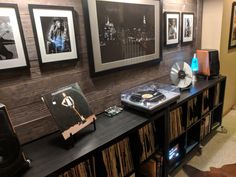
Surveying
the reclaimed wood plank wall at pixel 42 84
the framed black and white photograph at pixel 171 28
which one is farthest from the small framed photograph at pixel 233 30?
the reclaimed wood plank wall at pixel 42 84

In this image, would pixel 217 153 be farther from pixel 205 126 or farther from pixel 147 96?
pixel 147 96

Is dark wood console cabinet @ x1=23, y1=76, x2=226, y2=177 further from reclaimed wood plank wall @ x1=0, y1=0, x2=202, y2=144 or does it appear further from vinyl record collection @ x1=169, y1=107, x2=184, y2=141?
reclaimed wood plank wall @ x1=0, y1=0, x2=202, y2=144

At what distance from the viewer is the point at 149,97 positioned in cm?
158

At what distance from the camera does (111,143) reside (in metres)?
1.21

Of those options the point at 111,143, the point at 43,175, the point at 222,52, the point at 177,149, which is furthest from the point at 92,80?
the point at 222,52

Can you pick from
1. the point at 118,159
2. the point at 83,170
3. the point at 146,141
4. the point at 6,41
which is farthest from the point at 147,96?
the point at 6,41

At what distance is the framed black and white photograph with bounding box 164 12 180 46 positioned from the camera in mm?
2072

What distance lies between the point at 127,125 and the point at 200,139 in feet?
4.26

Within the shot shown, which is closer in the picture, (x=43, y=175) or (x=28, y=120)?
(x=43, y=175)

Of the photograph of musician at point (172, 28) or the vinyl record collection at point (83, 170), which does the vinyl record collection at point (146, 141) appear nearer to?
the vinyl record collection at point (83, 170)

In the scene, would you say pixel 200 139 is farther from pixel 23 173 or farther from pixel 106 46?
pixel 23 173

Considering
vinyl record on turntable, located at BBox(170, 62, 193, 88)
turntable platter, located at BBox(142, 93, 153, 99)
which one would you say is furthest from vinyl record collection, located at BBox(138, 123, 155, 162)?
vinyl record on turntable, located at BBox(170, 62, 193, 88)

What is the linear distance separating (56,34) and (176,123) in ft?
4.32

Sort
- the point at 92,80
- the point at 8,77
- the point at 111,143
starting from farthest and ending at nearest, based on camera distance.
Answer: the point at 92,80
the point at 111,143
the point at 8,77
